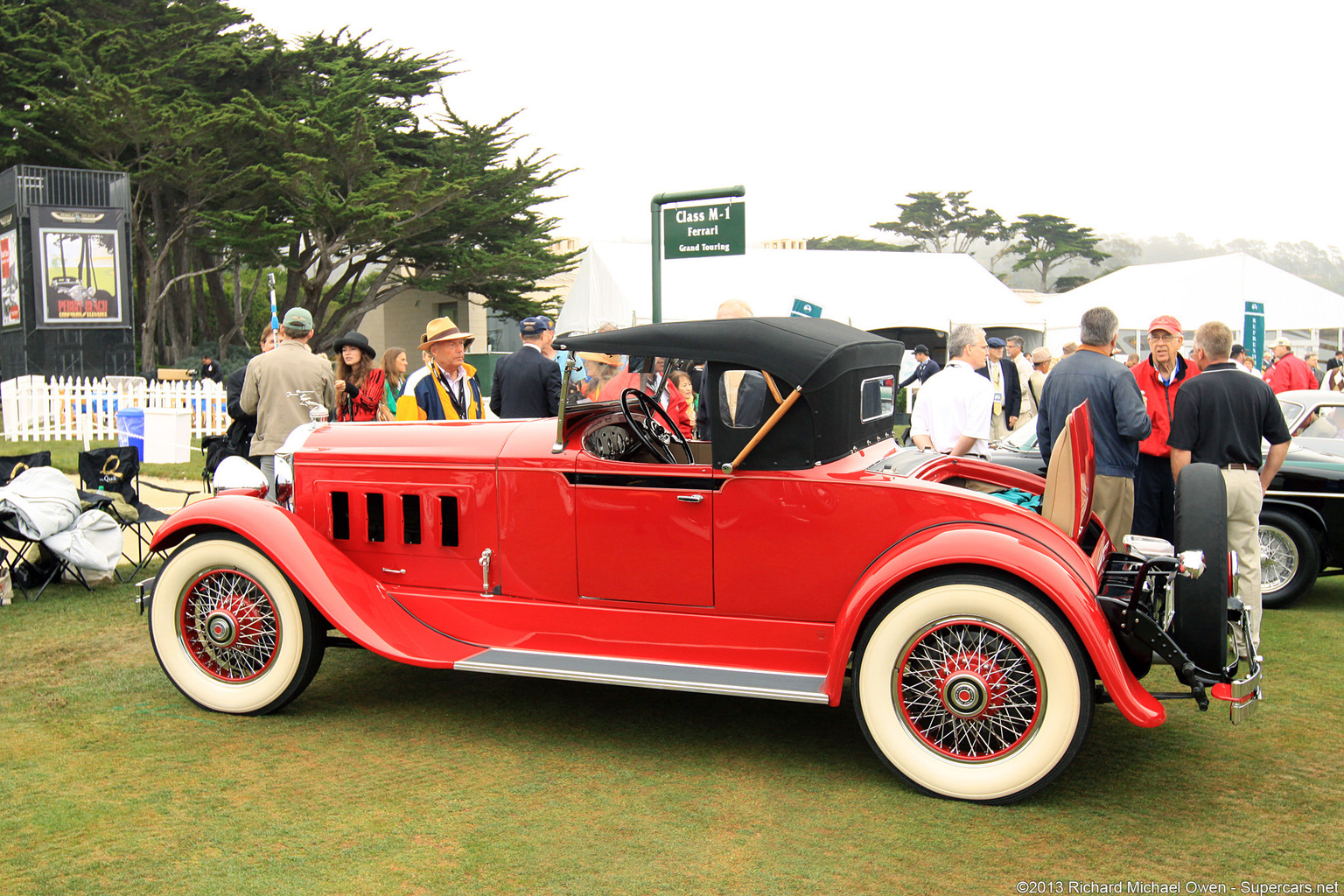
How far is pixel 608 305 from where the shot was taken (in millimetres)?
22703

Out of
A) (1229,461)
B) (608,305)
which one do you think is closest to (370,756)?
(1229,461)

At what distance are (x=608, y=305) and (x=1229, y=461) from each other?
18.4 metres

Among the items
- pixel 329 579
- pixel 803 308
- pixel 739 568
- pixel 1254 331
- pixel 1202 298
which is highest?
pixel 1202 298

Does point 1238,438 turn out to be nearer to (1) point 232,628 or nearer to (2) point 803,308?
(1) point 232,628

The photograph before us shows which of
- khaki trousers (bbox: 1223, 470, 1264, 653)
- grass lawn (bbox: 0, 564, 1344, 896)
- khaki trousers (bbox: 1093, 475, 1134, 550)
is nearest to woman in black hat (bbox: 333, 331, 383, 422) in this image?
grass lawn (bbox: 0, 564, 1344, 896)

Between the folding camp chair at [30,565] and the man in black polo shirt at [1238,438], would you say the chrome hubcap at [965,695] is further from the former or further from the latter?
the folding camp chair at [30,565]

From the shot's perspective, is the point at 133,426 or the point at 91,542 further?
A: the point at 133,426

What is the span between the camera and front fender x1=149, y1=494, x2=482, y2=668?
4230 millimetres

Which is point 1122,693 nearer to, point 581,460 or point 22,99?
point 581,460

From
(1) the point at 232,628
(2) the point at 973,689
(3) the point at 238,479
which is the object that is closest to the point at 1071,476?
(2) the point at 973,689

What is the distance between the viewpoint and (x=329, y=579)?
14.1 feet

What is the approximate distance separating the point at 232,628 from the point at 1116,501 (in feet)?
15.7

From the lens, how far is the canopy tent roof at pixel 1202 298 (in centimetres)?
2412

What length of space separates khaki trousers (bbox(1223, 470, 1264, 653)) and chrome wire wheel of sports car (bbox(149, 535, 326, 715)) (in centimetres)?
466
